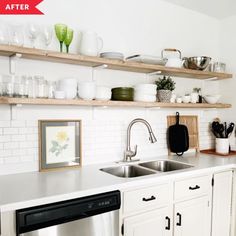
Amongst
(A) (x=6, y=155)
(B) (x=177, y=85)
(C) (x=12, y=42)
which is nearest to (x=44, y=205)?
(A) (x=6, y=155)

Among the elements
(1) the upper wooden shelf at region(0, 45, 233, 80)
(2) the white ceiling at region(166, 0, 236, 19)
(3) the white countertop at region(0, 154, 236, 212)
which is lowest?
(3) the white countertop at region(0, 154, 236, 212)

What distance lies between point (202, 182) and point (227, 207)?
49cm

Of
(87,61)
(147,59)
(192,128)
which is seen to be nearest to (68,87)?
(87,61)

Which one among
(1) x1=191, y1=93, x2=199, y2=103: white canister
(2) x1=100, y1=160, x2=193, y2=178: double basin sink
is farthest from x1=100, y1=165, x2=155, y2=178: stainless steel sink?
(1) x1=191, y1=93, x2=199, y2=103: white canister

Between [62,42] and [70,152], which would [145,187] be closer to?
[70,152]

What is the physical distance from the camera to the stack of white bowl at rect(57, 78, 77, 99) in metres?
1.97

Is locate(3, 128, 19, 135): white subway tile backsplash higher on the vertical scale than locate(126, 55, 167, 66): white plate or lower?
lower

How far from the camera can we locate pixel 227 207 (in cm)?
246

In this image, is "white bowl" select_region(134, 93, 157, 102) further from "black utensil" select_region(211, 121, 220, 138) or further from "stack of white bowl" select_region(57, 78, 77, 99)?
"black utensil" select_region(211, 121, 220, 138)

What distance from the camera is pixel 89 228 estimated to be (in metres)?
A: 1.60

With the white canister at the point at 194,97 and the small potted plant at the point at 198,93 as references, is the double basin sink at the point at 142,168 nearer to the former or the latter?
Result: the white canister at the point at 194,97

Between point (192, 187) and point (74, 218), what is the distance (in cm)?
Answer: 107

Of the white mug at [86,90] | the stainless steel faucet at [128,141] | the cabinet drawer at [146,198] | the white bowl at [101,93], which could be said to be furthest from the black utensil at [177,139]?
the white mug at [86,90]

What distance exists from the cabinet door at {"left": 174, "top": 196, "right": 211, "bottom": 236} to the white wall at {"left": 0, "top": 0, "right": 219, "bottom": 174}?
2.25ft
